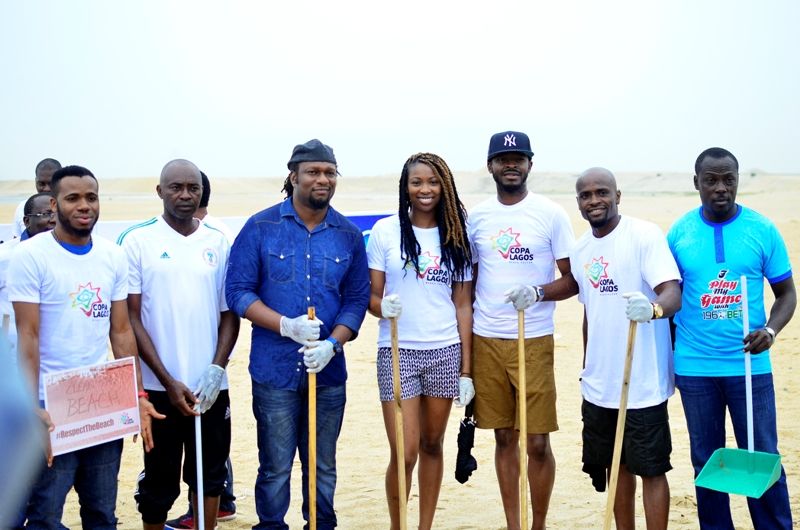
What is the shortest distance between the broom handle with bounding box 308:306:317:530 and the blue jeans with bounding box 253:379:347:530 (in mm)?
158

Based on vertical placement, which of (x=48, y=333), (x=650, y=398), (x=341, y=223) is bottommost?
(x=650, y=398)

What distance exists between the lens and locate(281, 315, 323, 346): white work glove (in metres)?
4.79

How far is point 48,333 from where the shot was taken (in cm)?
457

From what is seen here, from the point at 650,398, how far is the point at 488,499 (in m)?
2.08

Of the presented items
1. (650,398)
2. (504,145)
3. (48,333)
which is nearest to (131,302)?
(48,333)

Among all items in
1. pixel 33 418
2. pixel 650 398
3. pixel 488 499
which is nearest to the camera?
pixel 33 418

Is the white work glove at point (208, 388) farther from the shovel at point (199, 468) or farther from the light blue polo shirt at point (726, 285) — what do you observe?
the light blue polo shirt at point (726, 285)

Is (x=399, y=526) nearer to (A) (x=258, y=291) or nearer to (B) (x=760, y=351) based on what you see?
(A) (x=258, y=291)

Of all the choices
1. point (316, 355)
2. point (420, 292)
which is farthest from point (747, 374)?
point (316, 355)

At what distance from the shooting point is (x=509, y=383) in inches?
219

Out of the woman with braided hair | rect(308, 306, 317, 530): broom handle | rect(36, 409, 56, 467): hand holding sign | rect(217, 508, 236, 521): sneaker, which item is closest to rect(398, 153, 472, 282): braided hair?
the woman with braided hair

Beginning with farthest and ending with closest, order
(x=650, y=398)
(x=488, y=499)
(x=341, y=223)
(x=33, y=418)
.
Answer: (x=488, y=499)
(x=341, y=223)
(x=650, y=398)
(x=33, y=418)

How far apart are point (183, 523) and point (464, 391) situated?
83.7 inches

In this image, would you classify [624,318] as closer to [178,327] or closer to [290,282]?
[290,282]
